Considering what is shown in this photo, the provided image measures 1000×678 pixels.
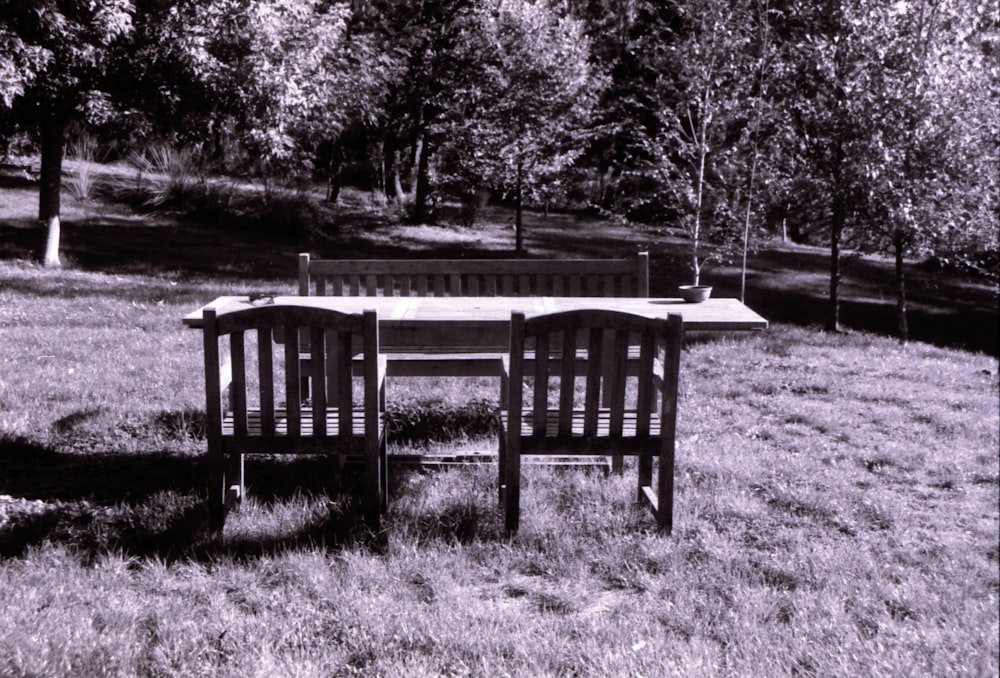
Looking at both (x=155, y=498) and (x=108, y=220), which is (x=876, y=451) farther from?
(x=108, y=220)

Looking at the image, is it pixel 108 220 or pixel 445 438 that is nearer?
pixel 445 438

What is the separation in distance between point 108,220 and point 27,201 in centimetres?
214

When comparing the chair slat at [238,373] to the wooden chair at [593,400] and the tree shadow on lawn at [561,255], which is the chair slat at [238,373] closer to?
the wooden chair at [593,400]

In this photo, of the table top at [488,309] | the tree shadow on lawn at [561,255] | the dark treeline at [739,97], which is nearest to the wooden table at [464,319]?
the table top at [488,309]

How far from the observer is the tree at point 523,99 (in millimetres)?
17406

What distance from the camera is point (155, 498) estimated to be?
467cm

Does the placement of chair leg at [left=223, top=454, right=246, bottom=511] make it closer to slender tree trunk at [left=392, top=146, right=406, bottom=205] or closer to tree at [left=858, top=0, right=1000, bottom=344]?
tree at [left=858, top=0, right=1000, bottom=344]

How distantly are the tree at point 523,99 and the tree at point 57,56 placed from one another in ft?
23.2

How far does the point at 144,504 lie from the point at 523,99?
14026 millimetres

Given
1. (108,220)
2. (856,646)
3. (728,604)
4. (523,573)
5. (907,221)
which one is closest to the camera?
(856,646)

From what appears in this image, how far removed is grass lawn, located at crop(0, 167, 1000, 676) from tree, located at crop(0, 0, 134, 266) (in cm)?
435

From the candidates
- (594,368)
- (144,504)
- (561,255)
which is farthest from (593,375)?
(561,255)

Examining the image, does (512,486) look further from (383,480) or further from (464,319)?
(464,319)

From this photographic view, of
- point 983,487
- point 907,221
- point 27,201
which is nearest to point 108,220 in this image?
point 27,201
